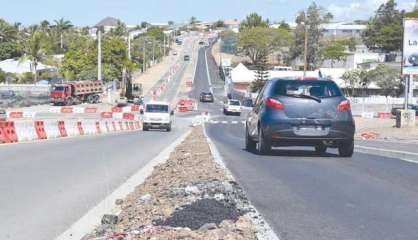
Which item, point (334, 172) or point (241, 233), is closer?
point (241, 233)

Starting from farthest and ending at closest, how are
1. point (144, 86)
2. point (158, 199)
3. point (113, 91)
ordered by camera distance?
point (144, 86)
point (113, 91)
point (158, 199)

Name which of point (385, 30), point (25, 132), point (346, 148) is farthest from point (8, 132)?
point (385, 30)

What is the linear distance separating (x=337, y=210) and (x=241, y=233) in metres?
2.34

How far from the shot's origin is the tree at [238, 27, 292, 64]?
18638 centimetres

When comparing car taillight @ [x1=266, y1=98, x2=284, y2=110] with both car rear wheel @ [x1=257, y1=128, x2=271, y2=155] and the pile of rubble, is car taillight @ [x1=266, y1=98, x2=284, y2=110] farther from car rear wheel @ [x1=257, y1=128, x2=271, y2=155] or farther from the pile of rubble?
the pile of rubble

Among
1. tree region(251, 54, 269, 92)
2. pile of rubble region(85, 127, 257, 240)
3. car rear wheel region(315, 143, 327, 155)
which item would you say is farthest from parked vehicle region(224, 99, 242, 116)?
pile of rubble region(85, 127, 257, 240)

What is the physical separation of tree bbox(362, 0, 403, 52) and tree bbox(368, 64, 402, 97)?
202ft

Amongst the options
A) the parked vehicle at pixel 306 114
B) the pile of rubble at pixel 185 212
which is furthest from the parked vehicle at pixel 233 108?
the pile of rubble at pixel 185 212

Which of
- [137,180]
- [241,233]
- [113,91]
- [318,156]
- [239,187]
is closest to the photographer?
[241,233]

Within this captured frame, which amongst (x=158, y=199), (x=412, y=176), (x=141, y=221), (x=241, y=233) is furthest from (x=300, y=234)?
(x=412, y=176)

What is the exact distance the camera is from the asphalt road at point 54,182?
10026mm

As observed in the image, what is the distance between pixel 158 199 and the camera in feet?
35.1

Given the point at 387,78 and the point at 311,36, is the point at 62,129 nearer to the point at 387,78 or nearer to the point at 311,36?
the point at 387,78

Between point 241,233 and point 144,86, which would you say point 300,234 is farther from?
point 144,86
